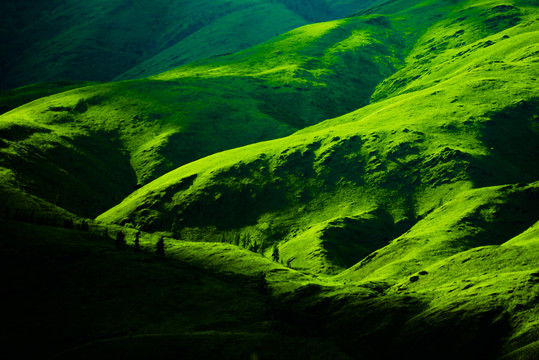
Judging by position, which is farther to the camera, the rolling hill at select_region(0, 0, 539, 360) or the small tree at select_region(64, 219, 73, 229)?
the small tree at select_region(64, 219, 73, 229)

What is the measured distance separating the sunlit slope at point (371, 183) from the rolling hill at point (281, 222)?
0.46m

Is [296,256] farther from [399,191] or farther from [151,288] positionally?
[151,288]

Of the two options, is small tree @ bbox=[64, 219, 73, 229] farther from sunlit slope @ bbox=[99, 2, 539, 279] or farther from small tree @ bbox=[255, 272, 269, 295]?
sunlit slope @ bbox=[99, 2, 539, 279]

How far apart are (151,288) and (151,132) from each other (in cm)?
12627

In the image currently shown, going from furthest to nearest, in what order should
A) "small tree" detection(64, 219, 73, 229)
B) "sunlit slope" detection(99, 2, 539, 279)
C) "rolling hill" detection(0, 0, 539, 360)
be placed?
1. "sunlit slope" detection(99, 2, 539, 279)
2. "small tree" detection(64, 219, 73, 229)
3. "rolling hill" detection(0, 0, 539, 360)

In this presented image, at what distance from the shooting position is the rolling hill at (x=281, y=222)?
40.7 m

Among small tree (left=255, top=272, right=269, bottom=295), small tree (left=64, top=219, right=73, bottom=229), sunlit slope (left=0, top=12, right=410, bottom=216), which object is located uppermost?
sunlit slope (left=0, top=12, right=410, bottom=216)

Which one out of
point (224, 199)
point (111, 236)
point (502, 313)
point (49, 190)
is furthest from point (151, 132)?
point (502, 313)

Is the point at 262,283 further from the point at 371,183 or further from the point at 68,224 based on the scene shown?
the point at 371,183

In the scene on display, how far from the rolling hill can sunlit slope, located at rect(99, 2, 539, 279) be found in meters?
0.46

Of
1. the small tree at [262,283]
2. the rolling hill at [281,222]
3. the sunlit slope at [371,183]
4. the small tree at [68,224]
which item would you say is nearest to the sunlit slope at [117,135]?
the rolling hill at [281,222]

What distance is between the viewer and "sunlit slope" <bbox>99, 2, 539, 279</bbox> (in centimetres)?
8888

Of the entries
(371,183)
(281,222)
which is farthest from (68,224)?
(371,183)

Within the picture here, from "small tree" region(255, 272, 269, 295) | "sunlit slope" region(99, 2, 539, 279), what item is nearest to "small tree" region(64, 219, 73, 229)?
"small tree" region(255, 272, 269, 295)
